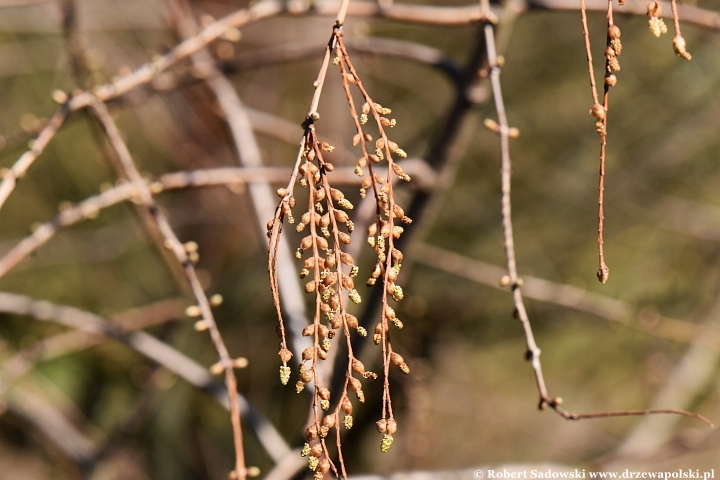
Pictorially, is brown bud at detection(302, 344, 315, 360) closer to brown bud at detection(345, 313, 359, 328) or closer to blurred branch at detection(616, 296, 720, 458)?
brown bud at detection(345, 313, 359, 328)

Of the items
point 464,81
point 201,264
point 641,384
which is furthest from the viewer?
point 201,264

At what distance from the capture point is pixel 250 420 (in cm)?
142

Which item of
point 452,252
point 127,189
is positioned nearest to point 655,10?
point 127,189

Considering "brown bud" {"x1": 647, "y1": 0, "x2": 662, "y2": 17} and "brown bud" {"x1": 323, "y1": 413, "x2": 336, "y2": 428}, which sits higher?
"brown bud" {"x1": 647, "y1": 0, "x2": 662, "y2": 17}

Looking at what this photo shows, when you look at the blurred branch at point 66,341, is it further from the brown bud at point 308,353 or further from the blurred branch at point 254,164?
the brown bud at point 308,353

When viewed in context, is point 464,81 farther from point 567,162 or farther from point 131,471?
point 131,471

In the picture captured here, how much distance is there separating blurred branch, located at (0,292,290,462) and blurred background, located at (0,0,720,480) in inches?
33.2

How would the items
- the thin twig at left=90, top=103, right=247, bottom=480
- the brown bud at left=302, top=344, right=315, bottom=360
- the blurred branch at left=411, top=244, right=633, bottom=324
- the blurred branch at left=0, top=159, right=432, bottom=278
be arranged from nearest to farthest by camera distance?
the brown bud at left=302, top=344, right=315, bottom=360
the thin twig at left=90, top=103, right=247, bottom=480
the blurred branch at left=0, top=159, right=432, bottom=278
the blurred branch at left=411, top=244, right=633, bottom=324

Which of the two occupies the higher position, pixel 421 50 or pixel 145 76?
pixel 421 50

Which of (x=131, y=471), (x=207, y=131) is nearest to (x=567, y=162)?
(x=207, y=131)

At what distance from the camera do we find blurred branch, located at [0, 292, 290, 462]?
4.67 feet

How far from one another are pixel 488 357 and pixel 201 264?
1.71 metres

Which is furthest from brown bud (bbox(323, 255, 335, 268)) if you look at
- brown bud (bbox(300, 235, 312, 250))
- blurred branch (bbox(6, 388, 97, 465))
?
blurred branch (bbox(6, 388, 97, 465))

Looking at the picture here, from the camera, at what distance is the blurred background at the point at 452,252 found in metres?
2.83
